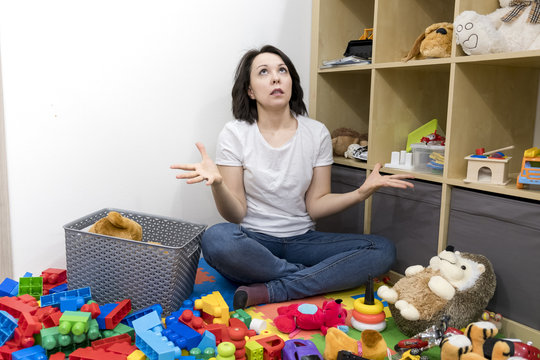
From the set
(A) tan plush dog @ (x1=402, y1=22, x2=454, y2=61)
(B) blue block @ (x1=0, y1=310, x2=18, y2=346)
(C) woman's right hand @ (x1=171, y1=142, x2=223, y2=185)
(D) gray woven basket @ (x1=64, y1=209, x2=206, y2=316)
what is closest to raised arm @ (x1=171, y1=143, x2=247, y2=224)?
(C) woman's right hand @ (x1=171, y1=142, x2=223, y2=185)

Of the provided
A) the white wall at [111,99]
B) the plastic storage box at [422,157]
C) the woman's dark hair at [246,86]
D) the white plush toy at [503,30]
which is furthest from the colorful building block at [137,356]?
the white plush toy at [503,30]

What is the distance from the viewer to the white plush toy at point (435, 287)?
1.16m

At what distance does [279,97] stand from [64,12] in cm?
71

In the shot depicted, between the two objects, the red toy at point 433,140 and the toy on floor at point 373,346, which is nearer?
the toy on floor at point 373,346

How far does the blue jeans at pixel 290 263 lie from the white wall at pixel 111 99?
16.0 inches

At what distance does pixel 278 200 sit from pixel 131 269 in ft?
1.64

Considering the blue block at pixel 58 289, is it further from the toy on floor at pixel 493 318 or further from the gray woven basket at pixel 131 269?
the toy on floor at pixel 493 318

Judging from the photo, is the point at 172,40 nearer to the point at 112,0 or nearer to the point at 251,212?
the point at 112,0

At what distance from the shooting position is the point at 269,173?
152 cm

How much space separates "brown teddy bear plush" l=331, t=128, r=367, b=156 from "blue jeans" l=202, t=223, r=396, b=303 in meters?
0.39

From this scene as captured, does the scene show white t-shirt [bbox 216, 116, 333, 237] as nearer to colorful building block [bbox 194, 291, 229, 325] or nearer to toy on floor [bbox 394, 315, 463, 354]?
colorful building block [bbox 194, 291, 229, 325]

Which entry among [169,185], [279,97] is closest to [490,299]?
[279,97]

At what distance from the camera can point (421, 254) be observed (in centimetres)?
145

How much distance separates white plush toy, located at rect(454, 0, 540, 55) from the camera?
122 cm
